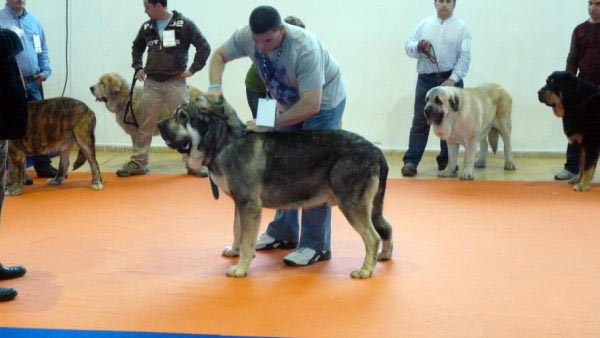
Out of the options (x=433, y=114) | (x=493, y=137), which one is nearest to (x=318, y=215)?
(x=433, y=114)

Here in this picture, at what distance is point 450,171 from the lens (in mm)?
7492

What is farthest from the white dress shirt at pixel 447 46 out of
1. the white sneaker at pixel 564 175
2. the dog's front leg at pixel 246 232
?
the dog's front leg at pixel 246 232

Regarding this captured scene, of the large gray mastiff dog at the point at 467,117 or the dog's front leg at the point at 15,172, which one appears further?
the large gray mastiff dog at the point at 467,117

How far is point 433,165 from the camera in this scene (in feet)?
27.2

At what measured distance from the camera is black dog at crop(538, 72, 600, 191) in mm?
6586

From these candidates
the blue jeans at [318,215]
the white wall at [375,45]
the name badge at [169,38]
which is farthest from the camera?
the white wall at [375,45]

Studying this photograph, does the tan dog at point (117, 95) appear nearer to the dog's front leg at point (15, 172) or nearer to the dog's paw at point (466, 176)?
the dog's front leg at point (15, 172)

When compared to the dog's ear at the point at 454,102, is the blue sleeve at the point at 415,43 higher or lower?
higher

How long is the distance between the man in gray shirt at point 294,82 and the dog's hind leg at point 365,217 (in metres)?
0.34

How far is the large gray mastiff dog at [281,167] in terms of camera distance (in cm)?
391

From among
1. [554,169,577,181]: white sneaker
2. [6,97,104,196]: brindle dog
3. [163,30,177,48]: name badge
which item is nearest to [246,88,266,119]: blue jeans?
[163,30,177,48]: name badge

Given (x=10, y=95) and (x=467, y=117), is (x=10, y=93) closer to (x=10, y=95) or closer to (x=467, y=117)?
(x=10, y=95)

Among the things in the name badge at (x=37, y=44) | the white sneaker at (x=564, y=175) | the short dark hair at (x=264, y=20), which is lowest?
the white sneaker at (x=564, y=175)

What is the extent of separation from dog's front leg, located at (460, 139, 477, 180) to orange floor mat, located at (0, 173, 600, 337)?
96 cm
